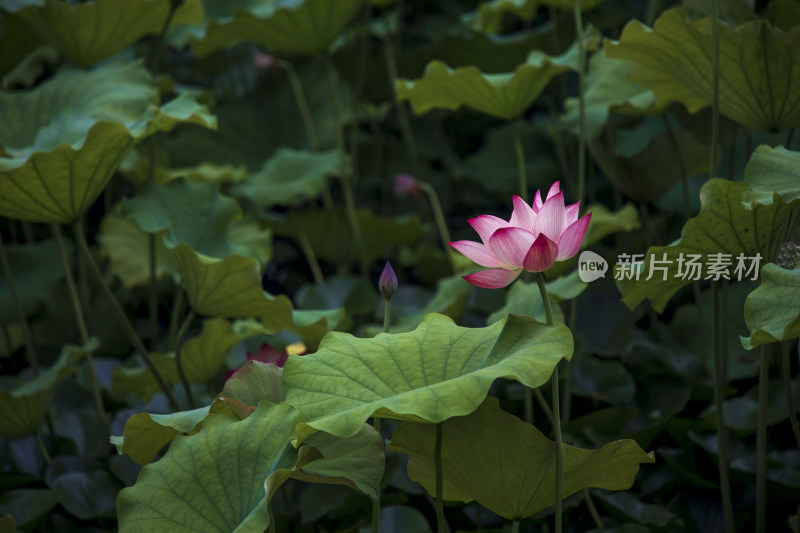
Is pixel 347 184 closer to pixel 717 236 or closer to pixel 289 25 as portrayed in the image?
pixel 289 25

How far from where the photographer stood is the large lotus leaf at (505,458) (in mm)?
832

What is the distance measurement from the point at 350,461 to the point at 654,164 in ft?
3.21

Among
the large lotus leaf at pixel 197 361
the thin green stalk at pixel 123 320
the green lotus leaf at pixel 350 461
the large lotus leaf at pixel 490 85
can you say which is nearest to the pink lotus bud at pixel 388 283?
the green lotus leaf at pixel 350 461

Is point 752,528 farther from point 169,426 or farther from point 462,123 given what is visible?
point 462,123

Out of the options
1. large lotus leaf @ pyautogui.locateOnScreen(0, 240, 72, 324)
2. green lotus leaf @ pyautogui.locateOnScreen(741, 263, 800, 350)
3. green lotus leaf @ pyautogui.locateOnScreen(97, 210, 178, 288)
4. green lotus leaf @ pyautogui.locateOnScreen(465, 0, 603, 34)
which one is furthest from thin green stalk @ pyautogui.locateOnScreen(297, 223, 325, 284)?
green lotus leaf @ pyautogui.locateOnScreen(741, 263, 800, 350)

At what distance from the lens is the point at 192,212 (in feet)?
4.73

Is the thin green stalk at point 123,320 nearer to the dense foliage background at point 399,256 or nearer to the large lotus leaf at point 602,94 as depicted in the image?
the dense foliage background at point 399,256

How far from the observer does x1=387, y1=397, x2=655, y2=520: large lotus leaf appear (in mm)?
832

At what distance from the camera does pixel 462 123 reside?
9.18 feet

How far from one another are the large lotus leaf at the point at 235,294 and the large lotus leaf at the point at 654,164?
66 cm

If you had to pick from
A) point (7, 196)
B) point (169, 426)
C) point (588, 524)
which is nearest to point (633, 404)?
point (588, 524)

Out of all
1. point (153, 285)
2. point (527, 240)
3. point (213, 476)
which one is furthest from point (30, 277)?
point (527, 240)

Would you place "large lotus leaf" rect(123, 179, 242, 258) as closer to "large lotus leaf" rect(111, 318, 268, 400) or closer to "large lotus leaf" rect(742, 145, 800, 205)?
"large lotus leaf" rect(111, 318, 268, 400)

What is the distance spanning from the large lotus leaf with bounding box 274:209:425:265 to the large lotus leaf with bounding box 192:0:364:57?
0.45m
